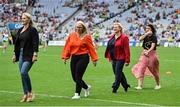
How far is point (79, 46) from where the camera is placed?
13.4 meters

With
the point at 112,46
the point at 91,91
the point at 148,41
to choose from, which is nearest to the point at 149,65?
the point at 148,41

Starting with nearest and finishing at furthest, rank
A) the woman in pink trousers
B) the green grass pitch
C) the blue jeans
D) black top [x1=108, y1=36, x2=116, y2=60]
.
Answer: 1. the blue jeans
2. the green grass pitch
3. black top [x1=108, y1=36, x2=116, y2=60]
4. the woman in pink trousers

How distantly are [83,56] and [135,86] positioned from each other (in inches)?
149

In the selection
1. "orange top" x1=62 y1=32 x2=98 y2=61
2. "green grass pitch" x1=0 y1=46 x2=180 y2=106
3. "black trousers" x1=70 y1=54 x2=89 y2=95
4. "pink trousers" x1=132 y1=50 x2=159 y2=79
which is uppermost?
"orange top" x1=62 y1=32 x2=98 y2=61

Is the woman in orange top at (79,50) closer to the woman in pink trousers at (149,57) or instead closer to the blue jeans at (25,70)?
the blue jeans at (25,70)

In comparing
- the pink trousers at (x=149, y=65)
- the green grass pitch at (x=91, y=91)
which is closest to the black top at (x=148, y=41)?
the pink trousers at (x=149, y=65)

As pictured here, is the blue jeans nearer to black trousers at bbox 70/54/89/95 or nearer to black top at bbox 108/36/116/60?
black trousers at bbox 70/54/89/95

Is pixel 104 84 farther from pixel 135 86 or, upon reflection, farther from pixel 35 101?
pixel 35 101

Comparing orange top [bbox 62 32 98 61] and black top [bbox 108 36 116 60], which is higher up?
orange top [bbox 62 32 98 61]

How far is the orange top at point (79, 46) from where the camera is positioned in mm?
13438

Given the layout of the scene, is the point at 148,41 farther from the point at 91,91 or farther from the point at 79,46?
the point at 79,46

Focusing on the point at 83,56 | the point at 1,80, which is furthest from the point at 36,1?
the point at 83,56

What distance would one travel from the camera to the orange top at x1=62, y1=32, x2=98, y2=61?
1344cm

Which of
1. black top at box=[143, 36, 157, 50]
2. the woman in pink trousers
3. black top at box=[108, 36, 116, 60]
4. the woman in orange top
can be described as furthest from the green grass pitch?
black top at box=[143, 36, 157, 50]
